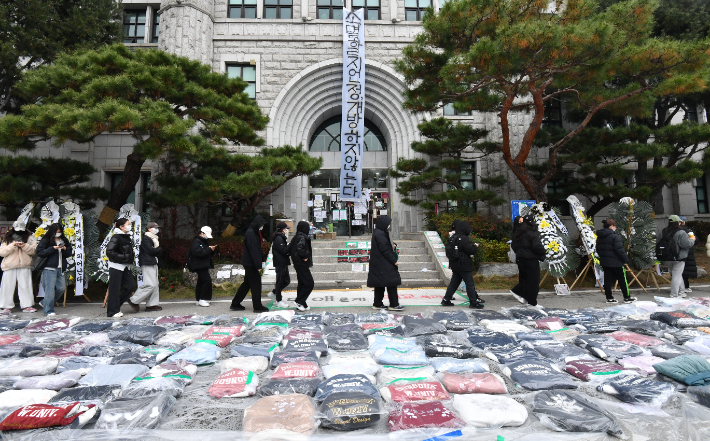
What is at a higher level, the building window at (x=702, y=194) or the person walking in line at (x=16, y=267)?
the building window at (x=702, y=194)

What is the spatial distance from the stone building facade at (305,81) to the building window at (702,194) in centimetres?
14

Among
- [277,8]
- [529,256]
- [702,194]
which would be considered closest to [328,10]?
[277,8]

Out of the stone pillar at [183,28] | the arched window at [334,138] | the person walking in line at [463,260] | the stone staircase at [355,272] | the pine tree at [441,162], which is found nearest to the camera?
the person walking in line at [463,260]

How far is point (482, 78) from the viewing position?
28.3ft

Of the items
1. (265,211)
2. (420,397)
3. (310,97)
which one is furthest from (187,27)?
(420,397)

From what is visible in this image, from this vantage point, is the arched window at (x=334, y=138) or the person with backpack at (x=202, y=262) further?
the arched window at (x=334, y=138)

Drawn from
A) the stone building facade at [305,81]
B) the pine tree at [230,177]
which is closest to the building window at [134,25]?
the stone building facade at [305,81]

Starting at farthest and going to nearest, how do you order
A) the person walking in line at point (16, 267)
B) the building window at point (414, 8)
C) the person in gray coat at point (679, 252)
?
the building window at point (414, 8), the person in gray coat at point (679, 252), the person walking in line at point (16, 267)

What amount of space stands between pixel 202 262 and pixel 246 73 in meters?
10.7

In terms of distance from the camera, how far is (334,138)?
1720 cm

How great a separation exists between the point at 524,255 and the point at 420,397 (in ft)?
15.7

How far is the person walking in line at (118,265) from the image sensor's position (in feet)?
22.0

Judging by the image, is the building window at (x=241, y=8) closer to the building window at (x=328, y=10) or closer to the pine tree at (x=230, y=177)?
the building window at (x=328, y=10)

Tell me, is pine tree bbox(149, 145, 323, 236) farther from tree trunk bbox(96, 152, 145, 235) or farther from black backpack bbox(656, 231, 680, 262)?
black backpack bbox(656, 231, 680, 262)
